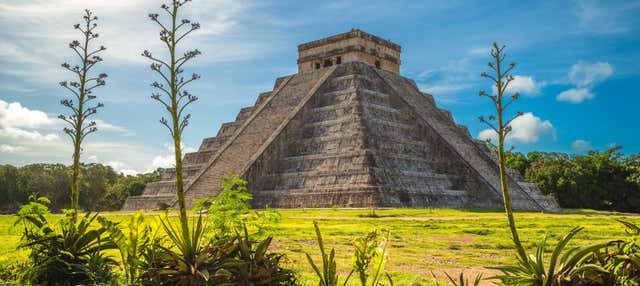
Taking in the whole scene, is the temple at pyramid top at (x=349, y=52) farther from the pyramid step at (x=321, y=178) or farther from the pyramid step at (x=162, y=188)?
the pyramid step at (x=162, y=188)

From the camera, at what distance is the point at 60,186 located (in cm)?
4903

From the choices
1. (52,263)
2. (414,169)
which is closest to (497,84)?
(52,263)

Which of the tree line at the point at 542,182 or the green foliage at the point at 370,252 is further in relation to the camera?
the tree line at the point at 542,182

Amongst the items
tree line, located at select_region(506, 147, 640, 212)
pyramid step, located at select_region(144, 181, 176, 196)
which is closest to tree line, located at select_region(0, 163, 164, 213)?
pyramid step, located at select_region(144, 181, 176, 196)

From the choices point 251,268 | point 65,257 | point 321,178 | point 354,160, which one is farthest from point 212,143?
point 251,268

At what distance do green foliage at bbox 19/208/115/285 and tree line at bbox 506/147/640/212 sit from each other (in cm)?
3987

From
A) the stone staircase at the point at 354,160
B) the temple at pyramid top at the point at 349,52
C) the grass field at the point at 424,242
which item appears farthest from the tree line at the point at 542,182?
the grass field at the point at 424,242

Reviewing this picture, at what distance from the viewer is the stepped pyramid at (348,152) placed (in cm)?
2878

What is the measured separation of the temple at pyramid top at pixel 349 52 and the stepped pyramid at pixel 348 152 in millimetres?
78

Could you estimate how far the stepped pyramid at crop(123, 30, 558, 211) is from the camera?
28781mm

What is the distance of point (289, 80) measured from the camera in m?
41.6

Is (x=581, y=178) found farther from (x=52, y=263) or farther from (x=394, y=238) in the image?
(x=52, y=263)

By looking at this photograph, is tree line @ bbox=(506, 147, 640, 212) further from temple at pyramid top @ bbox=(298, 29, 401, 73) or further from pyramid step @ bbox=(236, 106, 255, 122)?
pyramid step @ bbox=(236, 106, 255, 122)

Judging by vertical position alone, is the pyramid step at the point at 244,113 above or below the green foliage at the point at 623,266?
above
